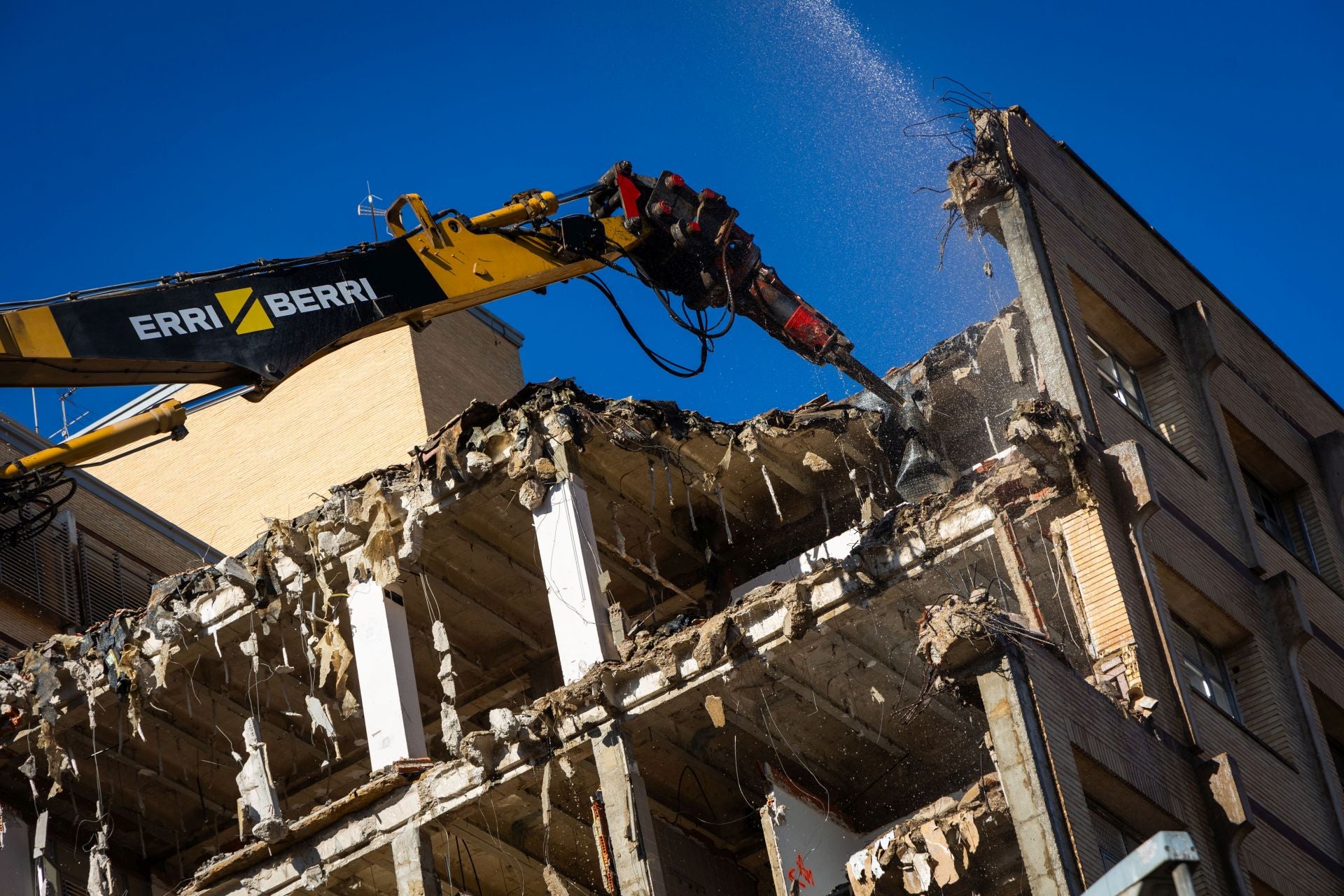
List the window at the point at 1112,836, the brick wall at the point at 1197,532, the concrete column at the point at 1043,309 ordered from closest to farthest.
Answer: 1. the window at the point at 1112,836
2. the brick wall at the point at 1197,532
3. the concrete column at the point at 1043,309

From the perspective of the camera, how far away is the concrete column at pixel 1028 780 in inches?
720

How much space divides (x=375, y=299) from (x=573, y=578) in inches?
152

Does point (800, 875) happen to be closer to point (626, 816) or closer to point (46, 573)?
point (626, 816)

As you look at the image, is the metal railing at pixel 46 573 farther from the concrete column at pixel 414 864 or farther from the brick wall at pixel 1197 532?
the brick wall at pixel 1197 532

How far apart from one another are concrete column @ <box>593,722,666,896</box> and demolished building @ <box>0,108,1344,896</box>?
38mm

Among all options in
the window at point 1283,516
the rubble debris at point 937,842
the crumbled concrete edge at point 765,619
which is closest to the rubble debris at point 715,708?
the crumbled concrete edge at point 765,619

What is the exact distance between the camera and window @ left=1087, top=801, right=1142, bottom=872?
1969 centimetres

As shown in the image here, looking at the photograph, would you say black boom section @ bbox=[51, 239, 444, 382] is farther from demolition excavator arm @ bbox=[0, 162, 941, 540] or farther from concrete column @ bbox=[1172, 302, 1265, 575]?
concrete column @ bbox=[1172, 302, 1265, 575]

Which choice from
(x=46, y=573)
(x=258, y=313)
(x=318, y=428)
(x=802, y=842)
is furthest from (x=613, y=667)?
(x=318, y=428)

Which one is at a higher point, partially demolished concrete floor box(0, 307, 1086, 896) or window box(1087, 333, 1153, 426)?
window box(1087, 333, 1153, 426)

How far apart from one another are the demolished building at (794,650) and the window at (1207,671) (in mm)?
66

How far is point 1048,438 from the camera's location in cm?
2161

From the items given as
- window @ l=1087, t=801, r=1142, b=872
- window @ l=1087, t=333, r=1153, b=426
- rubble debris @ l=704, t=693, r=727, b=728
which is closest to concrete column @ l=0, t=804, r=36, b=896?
rubble debris @ l=704, t=693, r=727, b=728

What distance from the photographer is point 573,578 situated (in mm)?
22984
